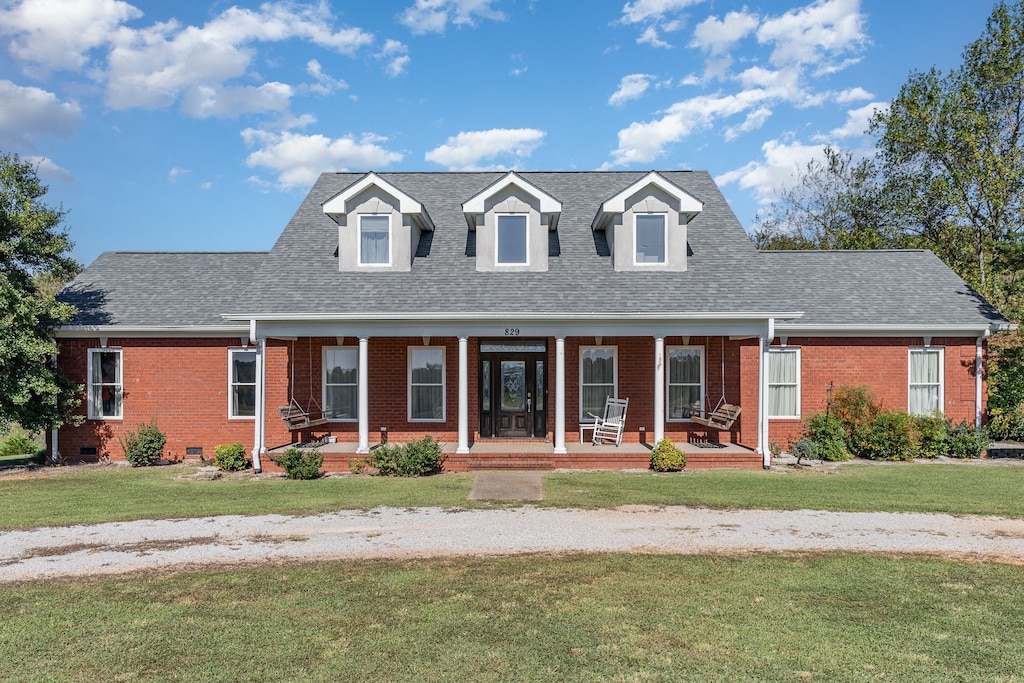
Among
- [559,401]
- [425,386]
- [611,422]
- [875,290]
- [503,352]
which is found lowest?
[611,422]

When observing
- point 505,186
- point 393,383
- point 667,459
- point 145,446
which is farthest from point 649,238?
point 145,446

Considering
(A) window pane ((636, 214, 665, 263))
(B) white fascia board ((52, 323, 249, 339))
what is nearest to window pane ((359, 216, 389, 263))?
(B) white fascia board ((52, 323, 249, 339))

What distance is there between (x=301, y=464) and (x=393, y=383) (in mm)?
3629

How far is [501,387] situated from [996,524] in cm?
1079

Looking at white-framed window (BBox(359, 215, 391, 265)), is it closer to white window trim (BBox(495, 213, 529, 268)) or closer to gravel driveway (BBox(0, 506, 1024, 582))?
white window trim (BBox(495, 213, 529, 268))

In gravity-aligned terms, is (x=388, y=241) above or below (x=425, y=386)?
above

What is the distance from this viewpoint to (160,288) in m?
18.4

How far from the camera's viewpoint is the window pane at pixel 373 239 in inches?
658

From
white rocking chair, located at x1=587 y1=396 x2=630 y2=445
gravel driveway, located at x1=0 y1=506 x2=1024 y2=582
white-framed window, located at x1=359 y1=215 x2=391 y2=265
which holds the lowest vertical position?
gravel driveway, located at x1=0 y1=506 x2=1024 y2=582

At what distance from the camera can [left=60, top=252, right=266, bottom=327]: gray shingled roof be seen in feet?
55.7

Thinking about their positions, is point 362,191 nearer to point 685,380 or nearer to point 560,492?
point 560,492

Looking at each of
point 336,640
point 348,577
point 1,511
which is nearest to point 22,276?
point 1,511

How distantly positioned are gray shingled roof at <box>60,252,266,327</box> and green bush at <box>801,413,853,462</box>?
15.0 metres

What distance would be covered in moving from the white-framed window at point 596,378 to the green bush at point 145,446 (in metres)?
11.2
